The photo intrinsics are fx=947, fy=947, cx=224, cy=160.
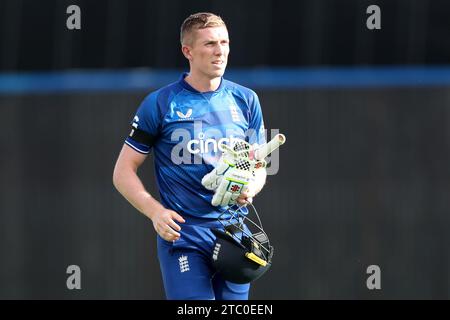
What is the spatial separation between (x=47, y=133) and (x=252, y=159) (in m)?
4.19

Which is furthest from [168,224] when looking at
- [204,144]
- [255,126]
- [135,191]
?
[255,126]

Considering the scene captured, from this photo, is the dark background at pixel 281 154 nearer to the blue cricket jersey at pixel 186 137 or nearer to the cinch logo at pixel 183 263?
the blue cricket jersey at pixel 186 137

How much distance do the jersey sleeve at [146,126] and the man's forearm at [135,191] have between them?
17 cm

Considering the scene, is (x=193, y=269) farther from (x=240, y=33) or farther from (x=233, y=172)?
(x=240, y=33)

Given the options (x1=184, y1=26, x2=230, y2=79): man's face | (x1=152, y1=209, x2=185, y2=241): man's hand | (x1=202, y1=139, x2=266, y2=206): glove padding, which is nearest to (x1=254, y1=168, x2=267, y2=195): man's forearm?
(x1=202, y1=139, x2=266, y2=206): glove padding

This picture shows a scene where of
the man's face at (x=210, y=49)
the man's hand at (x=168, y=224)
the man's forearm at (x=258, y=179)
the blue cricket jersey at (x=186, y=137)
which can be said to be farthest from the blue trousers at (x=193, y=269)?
the man's face at (x=210, y=49)

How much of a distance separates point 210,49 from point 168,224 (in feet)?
3.62

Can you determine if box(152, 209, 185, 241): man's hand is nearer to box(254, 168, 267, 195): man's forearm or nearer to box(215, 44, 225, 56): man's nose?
box(254, 168, 267, 195): man's forearm

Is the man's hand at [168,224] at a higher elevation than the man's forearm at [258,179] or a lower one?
lower

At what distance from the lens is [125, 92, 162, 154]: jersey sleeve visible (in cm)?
576

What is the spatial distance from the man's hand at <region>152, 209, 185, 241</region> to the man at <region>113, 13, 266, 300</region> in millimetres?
237

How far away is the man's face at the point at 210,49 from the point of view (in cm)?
572

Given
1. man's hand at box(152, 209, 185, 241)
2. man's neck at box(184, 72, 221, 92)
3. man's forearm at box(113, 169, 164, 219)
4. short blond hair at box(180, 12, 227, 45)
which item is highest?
short blond hair at box(180, 12, 227, 45)
